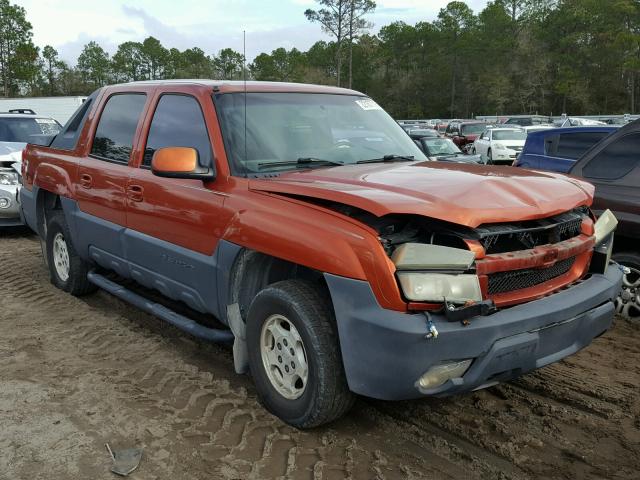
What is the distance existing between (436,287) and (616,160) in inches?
125

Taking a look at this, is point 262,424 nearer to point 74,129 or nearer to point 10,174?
point 74,129

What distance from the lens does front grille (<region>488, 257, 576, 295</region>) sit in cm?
301

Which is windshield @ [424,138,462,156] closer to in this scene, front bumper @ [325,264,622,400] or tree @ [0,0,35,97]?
front bumper @ [325,264,622,400]

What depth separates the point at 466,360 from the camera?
2.86 metres

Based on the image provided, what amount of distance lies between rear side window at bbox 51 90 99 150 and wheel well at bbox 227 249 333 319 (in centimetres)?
269

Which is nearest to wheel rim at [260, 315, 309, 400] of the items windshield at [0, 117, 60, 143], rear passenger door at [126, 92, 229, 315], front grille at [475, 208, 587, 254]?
rear passenger door at [126, 92, 229, 315]

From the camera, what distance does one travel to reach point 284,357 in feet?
11.0

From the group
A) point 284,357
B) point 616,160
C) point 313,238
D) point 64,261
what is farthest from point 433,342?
point 64,261

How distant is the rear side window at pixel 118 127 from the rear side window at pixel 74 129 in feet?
1.20

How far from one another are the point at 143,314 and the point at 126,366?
121cm

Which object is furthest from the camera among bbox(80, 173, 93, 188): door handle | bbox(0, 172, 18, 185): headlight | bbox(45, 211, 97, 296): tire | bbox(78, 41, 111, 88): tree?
bbox(78, 41, 111, 88): tree

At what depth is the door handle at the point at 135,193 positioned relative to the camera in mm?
4336

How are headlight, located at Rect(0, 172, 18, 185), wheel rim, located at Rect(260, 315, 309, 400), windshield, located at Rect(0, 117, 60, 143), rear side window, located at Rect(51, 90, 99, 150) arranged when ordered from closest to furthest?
wheel rim, located at Rect(260, 315, 309, 400)
rear side window, located at Rect(51, 90, 99, 150)
headlight, located at Rect(0, 172, 18, 185)
windshield, located at Rect(0, 117, 60, 143)

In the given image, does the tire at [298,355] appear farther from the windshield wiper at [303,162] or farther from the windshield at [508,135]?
the windshield at [508,135]
